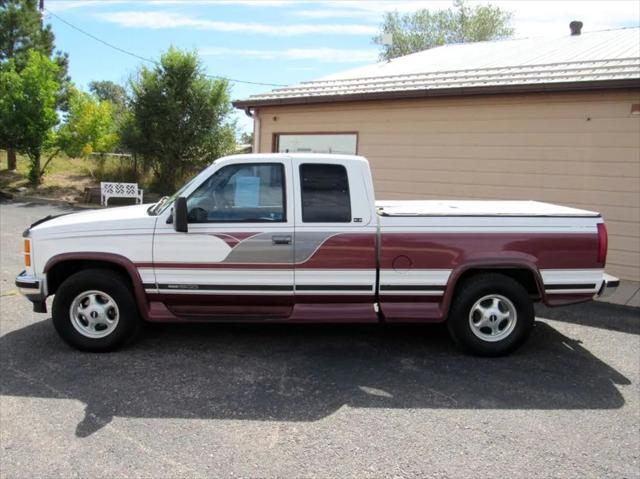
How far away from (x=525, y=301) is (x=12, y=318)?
530 cm

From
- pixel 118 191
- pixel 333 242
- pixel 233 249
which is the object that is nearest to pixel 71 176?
pixel 118 191

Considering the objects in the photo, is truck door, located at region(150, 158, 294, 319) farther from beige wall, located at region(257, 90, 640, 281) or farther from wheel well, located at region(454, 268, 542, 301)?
beige wall, located at region(257, 90, 640, 281)

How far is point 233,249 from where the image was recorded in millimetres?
4863

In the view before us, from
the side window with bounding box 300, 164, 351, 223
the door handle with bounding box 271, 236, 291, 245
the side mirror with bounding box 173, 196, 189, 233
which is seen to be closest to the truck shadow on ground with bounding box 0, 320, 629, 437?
the door handle with bounding box 271, 236, 291, 245

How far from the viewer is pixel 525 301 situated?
196 inches

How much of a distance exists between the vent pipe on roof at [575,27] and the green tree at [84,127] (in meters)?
16.2

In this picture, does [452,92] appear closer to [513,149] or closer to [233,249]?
[513,149]

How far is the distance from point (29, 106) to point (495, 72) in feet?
54.4

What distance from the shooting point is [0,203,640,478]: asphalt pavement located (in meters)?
3.31

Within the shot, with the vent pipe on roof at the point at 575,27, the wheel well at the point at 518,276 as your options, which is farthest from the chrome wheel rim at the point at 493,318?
the vent pipe on roof at the point at 575,27

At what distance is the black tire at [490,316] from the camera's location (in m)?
4.98

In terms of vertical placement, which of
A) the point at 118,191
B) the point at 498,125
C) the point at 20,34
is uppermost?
the point at 20,34

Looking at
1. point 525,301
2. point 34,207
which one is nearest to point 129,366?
point 525,301

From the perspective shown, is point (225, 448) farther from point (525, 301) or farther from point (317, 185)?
point (525, 301)
